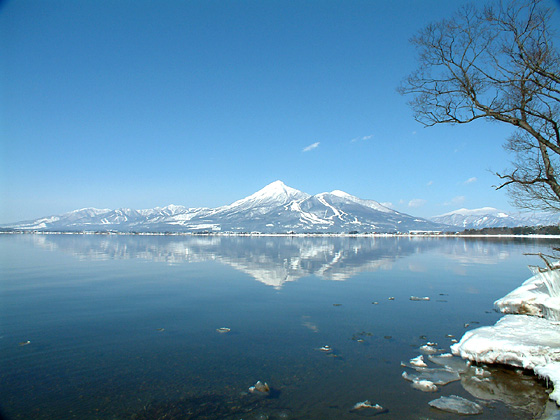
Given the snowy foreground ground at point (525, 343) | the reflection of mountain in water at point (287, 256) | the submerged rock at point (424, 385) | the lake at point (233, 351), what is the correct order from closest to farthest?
the lake at point (233, 351)
the submerged rock at point (424, 385)
the snowy foreground ground at point (525, 343)
the reflection of mountain in water at point (287, 256)

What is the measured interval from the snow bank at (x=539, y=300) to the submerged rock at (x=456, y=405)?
6980 mm

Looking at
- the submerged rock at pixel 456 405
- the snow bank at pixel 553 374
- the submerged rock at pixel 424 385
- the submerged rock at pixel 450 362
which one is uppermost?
the snow bank at pixel 553 374

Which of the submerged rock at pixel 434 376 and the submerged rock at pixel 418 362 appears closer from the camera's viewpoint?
the submerged rock at pixel 434 376

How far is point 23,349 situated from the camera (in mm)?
10711

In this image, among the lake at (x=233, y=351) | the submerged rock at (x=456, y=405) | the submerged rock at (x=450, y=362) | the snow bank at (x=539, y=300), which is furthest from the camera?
the snow bank at (x=539, y=300)

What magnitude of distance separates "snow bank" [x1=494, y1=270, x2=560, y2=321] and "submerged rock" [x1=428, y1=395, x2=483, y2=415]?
22.9ft

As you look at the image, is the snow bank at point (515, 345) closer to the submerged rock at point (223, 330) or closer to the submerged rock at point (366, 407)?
the submerged rock at point (366, 407)

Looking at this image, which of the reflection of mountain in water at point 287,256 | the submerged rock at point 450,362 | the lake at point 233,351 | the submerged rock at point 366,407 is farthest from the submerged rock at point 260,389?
the reflection of mountain in water at point 287,256

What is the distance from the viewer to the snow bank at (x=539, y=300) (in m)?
12.9

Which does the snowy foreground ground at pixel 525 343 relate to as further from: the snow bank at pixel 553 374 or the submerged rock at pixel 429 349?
the submerged rock at pixel 429 349

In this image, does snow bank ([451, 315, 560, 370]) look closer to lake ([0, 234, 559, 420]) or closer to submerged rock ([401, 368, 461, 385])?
lake ([0, 234, 559, 420])

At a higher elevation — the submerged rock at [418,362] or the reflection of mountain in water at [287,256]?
the reflection of mountain in water at [287,256]

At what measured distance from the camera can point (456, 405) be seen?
25.1ft

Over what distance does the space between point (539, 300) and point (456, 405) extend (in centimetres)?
898
